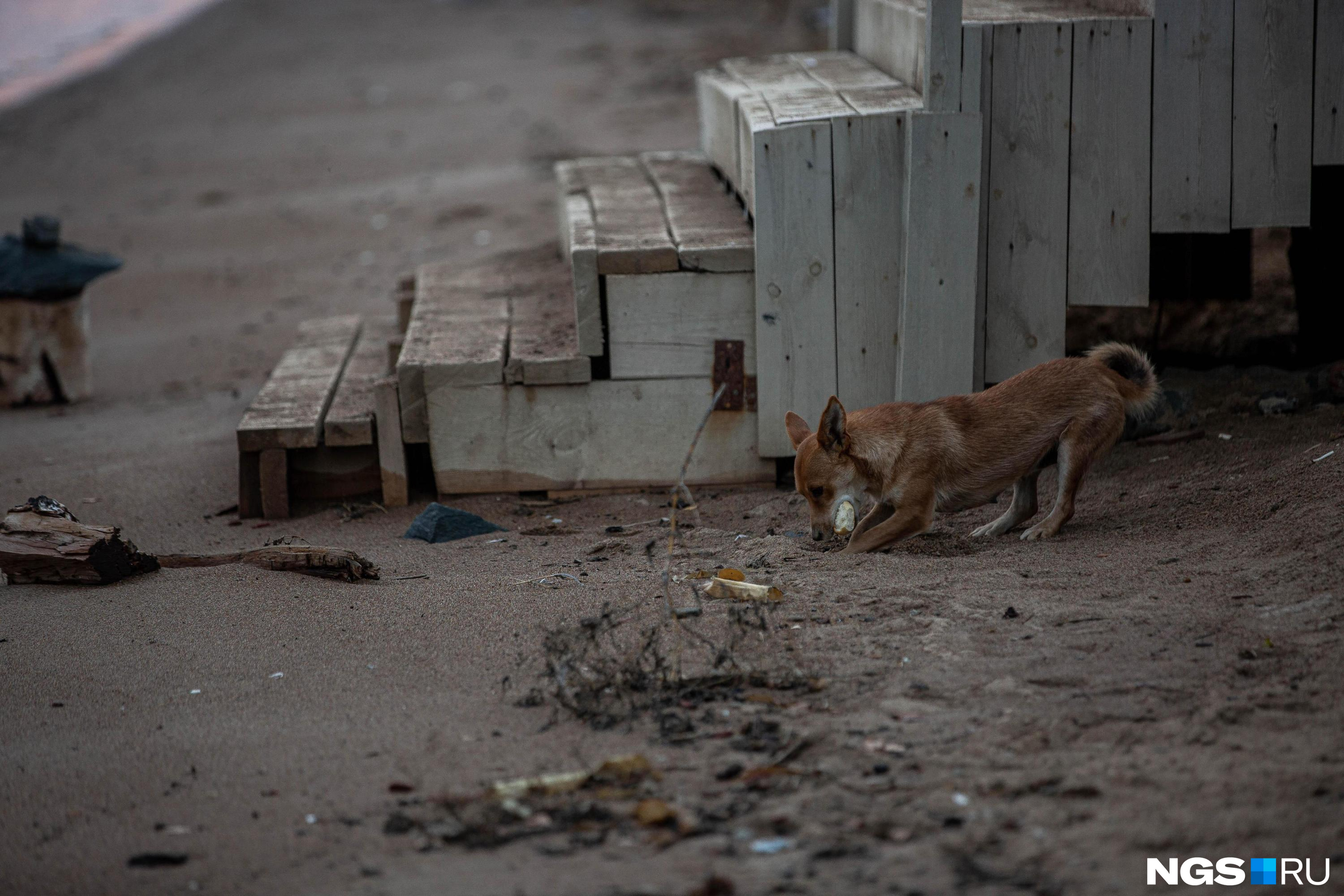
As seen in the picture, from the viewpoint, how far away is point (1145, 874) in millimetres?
2531

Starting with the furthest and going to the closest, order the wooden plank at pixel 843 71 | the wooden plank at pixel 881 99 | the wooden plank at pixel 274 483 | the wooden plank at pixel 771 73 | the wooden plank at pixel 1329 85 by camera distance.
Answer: the wooden plank at pixel 771 73 < the wooden plank at pixel 843 71 < the wooden plank at pixel 274 483 < the wooden plank at pixel 881 99 < the wooden plank at pixel 1329 85

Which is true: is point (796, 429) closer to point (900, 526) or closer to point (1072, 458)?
point (900, 526)

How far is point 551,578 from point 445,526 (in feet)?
3.47

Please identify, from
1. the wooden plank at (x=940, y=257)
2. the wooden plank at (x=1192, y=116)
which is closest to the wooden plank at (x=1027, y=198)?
the wooden plank at (x=940, y=257)

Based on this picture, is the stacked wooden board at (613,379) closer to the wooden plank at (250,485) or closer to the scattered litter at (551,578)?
the wooden plank at (250,485)

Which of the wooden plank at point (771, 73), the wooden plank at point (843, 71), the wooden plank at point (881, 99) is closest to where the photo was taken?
the wooden plank at point (881, 99)

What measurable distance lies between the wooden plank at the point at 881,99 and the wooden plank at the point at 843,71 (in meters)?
0.10

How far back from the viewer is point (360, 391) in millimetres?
6617

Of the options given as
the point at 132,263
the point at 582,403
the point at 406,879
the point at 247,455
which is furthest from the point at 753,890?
the point at 132,263

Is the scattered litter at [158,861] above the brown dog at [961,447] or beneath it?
beneath

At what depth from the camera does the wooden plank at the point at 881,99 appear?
5578 millimetres

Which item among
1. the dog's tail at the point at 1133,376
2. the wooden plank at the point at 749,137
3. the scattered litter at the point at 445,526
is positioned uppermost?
the wooden plank at the point at 749,137

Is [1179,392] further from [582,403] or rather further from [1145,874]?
[1145,874]

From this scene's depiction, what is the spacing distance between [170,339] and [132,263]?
9.36 ft
